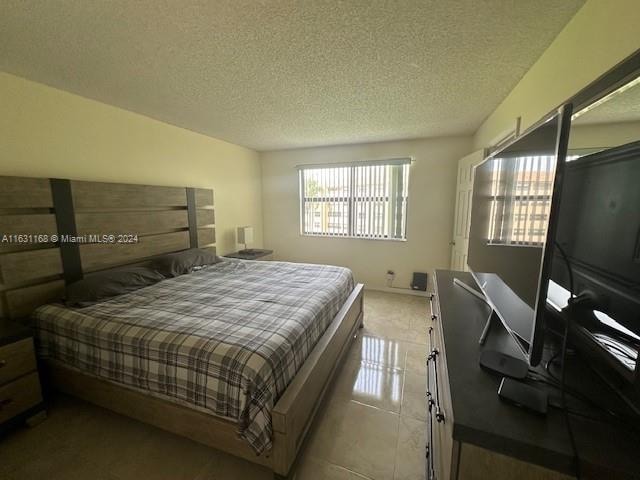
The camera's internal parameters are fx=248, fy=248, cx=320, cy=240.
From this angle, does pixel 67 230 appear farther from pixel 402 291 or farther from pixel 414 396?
pixel 402 291

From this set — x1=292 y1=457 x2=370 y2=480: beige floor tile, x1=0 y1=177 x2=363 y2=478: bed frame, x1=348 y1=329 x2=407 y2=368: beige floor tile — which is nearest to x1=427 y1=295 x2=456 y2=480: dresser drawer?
x1=292 y1=457 x2=370 y2=480: beige floor tile

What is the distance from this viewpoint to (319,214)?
14.7ft

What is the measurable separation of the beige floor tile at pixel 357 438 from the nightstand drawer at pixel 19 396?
1827 mm

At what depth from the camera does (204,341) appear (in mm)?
1374

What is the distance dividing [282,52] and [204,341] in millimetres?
1834

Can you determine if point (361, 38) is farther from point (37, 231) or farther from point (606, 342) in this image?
point (37, 231)

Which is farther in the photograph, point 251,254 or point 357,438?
point 251,254

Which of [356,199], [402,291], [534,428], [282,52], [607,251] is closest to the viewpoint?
[534,428]

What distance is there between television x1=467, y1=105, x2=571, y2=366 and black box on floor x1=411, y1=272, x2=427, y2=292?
228 cm

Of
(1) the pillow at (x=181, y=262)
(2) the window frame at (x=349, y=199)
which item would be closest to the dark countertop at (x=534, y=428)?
(1) the pillow at (x=181, y=262)

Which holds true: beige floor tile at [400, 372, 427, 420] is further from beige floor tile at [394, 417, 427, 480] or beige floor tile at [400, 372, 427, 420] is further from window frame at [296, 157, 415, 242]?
window frame at [296, 157, 415, 242]

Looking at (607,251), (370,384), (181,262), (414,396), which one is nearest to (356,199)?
(181,262)

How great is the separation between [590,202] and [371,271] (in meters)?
3.36

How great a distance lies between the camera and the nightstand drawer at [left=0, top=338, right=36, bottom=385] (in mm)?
1492
